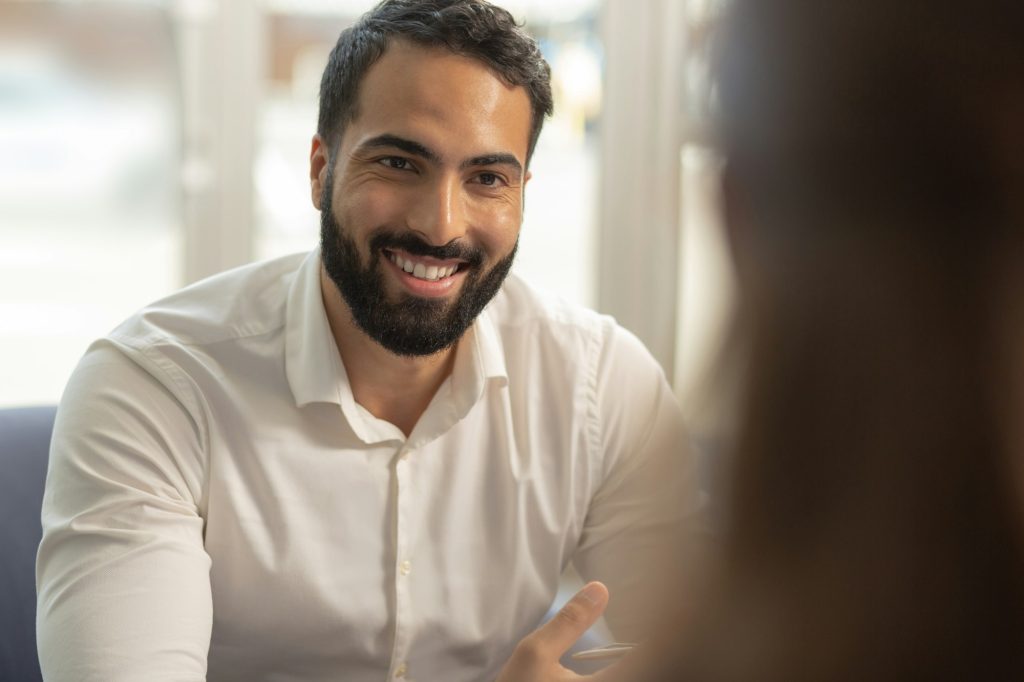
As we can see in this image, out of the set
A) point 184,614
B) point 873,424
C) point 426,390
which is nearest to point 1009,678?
point 873,424

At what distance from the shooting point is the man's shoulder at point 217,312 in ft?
5.15

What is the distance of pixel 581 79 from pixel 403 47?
1677mm

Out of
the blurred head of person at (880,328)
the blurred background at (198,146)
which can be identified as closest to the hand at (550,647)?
the blurred head of person at (880,328)

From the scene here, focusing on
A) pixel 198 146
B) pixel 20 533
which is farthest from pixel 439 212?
pixel 198 146

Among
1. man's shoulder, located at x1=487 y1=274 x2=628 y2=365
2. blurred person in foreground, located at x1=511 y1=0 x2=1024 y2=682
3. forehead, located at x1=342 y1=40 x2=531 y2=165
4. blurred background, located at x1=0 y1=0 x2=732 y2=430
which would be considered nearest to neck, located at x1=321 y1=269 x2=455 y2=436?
man's shoulder, located at x1=487 y1=274 x2=628 y2=365

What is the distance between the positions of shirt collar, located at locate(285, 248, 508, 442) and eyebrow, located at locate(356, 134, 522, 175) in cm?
20

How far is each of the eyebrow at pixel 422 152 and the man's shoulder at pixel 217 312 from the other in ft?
0.82

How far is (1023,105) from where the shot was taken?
0.38m

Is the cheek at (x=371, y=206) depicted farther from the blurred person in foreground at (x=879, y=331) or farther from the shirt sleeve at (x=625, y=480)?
the blurred person in foreground at (x=879, y=331)

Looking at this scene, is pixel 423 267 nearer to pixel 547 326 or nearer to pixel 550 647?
pixel 547 326

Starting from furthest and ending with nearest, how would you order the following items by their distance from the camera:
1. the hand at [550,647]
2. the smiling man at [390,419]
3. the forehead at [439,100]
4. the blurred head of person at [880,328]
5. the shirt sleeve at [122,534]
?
1. the forehead at [439,100]
2. the smiling man at [390,419]
3. the shirt sleeve at [122,534]
4. the hand at [550,647]
5. the blurred head of person at [880,328]

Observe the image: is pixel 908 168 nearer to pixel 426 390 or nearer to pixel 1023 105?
pixel 1023 105

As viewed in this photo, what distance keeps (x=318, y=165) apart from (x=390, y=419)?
1.43 feet

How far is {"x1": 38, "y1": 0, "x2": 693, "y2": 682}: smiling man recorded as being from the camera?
4.94ft
